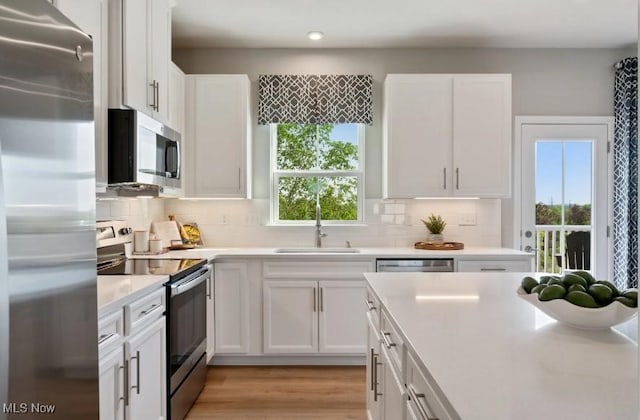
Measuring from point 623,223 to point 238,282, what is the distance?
3.40 metres

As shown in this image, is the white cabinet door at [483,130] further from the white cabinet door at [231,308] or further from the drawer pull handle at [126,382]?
the drawer pull handle at [126,382]

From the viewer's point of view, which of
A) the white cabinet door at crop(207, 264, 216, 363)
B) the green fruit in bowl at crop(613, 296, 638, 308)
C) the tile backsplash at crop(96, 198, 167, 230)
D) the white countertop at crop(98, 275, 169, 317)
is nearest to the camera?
the green fruit in bowl at crop(613, 296, 638, 308)

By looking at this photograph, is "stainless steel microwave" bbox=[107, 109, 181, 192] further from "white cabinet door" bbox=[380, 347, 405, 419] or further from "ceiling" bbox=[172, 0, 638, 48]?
"white cabinet door" bbox=[380, 347, 405, 419]

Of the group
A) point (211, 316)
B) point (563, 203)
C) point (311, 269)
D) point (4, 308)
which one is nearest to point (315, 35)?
point (311, 269)

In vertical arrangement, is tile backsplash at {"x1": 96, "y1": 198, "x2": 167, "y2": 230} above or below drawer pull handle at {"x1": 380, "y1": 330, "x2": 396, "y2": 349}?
above

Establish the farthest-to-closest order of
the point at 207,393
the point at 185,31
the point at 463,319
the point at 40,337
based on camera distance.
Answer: the point at 185,31 → the point at 207,393 → the point at 463,319 → the point at 40,337

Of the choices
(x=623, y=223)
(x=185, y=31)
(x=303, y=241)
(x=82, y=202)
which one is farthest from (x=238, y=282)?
(x=623, y=223)

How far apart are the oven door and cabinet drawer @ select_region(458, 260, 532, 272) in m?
1.92

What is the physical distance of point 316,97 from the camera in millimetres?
3779

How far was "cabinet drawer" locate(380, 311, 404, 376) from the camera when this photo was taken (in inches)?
52.9

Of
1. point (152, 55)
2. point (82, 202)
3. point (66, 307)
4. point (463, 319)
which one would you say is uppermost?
point (152, 55)

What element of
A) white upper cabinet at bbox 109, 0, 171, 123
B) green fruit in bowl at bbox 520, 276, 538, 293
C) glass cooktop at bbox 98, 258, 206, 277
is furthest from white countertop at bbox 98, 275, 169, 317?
green fruit in bowl at bbox 520, 276, 538, 293

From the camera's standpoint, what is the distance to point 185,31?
350cm

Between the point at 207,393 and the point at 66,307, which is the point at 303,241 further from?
the point at 66,307
